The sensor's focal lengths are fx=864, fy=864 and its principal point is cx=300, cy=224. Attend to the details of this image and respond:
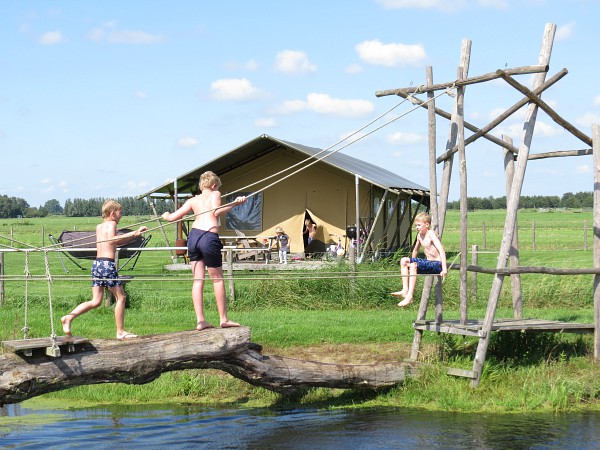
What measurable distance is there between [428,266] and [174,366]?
3407 mm

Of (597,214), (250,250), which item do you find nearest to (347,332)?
(597,214)

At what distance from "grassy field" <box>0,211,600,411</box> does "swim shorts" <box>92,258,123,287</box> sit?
19cm

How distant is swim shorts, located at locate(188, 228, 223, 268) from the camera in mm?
9617

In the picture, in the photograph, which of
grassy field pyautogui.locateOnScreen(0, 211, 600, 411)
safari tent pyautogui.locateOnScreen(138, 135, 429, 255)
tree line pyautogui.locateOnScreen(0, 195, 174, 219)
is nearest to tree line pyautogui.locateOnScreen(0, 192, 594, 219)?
tree line pyautogui.locateOnScreen(0, 195, 174, 219)

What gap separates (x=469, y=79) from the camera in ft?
37.2

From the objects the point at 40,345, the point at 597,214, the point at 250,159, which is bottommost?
the point at 40,345

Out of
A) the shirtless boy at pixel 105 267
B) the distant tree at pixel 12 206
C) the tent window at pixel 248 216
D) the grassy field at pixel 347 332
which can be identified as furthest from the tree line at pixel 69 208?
the shirtless boy at pixel 105 267

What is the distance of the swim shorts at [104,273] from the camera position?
375 inches

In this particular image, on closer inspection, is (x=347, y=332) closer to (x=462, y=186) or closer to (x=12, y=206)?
(x=462, y=186)

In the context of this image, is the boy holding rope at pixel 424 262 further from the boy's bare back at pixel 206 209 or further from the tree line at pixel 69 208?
the tree line at pixel 69 208

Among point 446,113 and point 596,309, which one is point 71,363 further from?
point 596,309

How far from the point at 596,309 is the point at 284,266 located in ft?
42.8

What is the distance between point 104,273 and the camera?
9.52 metres

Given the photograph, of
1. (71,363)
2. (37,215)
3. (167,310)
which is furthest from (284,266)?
(37,215)
